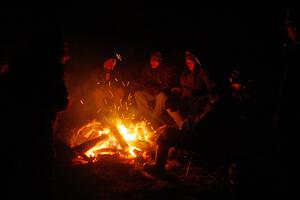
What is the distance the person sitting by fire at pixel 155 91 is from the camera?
8.91m

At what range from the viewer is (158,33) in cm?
1138

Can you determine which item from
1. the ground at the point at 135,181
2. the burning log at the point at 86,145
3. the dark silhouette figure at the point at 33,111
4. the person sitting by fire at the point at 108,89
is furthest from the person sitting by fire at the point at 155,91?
the dark silhouette figure at the point at 33,111

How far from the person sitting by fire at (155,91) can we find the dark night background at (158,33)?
1.35 meters

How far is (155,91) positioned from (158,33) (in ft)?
9.45

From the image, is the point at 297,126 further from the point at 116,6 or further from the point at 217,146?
the point at 116,6

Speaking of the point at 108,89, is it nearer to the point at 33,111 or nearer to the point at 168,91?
the point at 168,91

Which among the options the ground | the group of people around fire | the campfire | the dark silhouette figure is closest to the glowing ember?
the campfire

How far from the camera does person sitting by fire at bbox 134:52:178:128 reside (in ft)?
29.2

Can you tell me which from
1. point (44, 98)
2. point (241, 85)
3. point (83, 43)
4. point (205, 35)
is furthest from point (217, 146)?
point (83, 43)

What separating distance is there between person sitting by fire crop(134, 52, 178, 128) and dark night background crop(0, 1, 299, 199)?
135 cm

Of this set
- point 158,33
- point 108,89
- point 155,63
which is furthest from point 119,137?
point 158,33

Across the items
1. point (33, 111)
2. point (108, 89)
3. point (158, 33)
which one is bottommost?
point (33, 111)

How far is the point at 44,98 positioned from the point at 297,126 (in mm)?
3930

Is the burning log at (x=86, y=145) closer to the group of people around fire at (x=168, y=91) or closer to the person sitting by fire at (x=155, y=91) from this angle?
the group of people around fire at (x=168, y=91)
